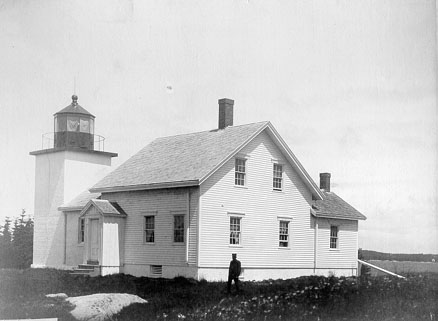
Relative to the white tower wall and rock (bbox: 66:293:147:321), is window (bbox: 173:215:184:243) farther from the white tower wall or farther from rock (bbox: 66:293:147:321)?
rock (bbox: 66:293:147:321)

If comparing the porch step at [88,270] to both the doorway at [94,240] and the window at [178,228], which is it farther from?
the window at [178,228]

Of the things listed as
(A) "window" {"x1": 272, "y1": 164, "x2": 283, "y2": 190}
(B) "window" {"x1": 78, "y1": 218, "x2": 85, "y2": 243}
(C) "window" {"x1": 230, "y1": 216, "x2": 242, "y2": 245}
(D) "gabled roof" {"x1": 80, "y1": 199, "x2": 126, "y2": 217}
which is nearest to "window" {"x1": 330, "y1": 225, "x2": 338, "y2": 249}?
(A) "window" {"x1": 272, "y1": 164, "x2": 283, "y2": 190}

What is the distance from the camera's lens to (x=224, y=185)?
22141 millimetres

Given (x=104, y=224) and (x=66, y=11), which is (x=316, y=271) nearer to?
(x=104, y=224)

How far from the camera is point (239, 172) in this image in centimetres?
2262

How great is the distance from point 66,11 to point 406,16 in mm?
6958

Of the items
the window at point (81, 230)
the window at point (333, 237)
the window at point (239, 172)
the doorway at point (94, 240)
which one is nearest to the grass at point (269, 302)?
the window at point (239, 172)

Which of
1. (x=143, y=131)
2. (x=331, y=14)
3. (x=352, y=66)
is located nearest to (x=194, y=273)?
(x=143, y=131)

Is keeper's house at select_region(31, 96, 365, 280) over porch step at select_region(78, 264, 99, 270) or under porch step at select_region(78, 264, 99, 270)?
over

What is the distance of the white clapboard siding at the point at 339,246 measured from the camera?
26438 millimetres

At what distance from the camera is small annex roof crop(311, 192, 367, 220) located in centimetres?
2638

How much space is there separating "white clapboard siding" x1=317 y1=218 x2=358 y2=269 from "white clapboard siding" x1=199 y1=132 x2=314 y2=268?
918 mm

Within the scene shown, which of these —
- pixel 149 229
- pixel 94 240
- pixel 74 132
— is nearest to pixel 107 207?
pixel 94 240

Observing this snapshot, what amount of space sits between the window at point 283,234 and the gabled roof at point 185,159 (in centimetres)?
183
